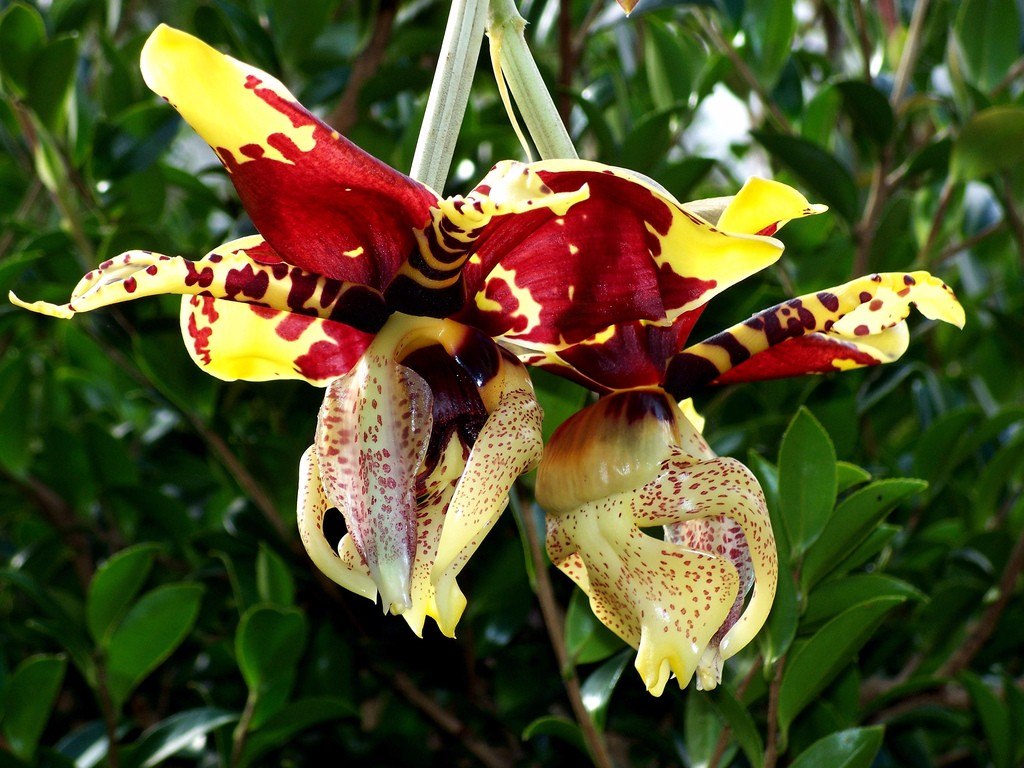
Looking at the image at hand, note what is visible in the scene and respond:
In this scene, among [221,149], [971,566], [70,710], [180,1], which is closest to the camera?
[221,149]

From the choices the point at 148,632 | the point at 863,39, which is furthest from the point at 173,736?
the point at 863,39

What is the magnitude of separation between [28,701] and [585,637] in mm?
410

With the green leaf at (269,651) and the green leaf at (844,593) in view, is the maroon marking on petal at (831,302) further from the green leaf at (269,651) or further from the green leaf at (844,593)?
the green leaf at (269,651)

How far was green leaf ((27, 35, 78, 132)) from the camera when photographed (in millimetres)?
825

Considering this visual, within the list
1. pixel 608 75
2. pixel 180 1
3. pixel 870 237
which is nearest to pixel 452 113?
pixel 870 237

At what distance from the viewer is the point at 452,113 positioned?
40cm

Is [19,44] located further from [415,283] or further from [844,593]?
[844,593]

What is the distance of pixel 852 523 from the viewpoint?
583mm

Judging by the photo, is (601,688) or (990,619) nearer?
(601,688)

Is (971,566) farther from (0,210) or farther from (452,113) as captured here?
(0,210)

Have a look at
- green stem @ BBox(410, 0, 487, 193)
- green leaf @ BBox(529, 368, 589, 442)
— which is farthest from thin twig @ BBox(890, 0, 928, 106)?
green stem @ BBox(410, 0, 487, 193)

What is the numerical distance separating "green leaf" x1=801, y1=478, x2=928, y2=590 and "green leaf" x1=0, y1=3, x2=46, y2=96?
A: 0.66 meters

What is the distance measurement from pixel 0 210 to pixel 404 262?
2.62 feet

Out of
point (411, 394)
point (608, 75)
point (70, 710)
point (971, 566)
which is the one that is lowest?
point (70, 710)
